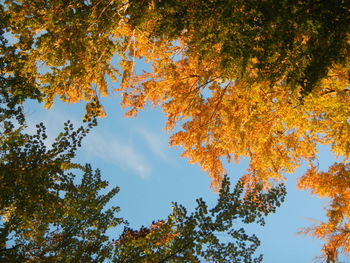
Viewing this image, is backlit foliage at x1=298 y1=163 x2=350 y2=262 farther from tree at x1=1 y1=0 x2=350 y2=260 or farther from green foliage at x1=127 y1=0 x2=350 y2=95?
green foliage at x1=127 y1=0 x2=350 y2=95

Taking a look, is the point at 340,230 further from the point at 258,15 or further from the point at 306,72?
the point at 258,15

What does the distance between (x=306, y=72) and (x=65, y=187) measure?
3.62 m

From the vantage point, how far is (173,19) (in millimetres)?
4258

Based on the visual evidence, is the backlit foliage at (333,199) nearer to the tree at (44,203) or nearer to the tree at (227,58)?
the tree at (227,58)

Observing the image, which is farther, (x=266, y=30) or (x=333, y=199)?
(x=333, y=199)

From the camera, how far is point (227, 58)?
4.10 meters

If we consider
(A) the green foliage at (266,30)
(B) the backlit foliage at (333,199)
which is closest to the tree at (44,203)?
(A) the green foliage at (266,30)

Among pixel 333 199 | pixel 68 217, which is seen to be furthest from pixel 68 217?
pixel 333 199

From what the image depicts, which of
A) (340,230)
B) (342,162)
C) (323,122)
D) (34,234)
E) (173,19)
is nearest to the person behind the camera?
(173,19)

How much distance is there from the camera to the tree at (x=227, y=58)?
3.61m

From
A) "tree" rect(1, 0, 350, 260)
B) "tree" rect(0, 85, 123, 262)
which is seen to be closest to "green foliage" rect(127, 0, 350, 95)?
"tree" rect(1, 0, 350, 260)

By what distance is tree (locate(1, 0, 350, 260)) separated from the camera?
3.61m

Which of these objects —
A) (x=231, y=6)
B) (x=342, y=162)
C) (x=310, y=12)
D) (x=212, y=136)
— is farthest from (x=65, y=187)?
(x=342, y=162)

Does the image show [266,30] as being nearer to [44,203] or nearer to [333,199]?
[44,203]
